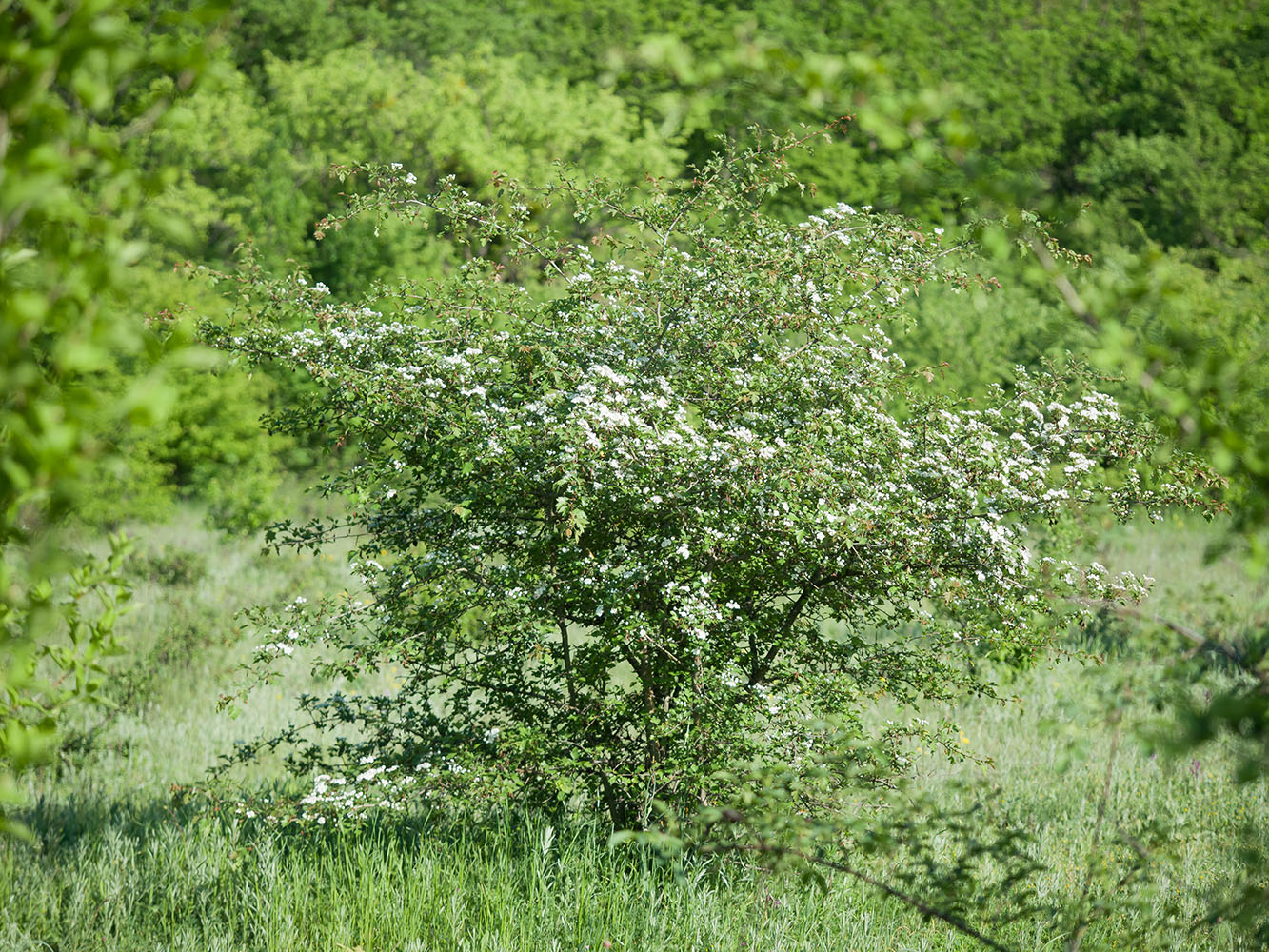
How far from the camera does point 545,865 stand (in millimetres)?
4109

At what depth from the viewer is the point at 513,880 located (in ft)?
13.9

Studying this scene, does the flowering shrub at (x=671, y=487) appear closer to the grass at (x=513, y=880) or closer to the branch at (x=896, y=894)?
the grass at (x=513, y=880)

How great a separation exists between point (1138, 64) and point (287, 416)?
34.0 meters

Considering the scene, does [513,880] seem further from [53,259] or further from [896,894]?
[53,259]

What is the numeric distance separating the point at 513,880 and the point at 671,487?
1886mm

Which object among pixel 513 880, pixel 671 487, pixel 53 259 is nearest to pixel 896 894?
pixel 671 487

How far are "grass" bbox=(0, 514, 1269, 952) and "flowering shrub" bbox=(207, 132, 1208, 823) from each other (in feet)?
1.22

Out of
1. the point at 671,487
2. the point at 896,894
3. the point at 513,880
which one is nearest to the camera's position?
the point at 896,894

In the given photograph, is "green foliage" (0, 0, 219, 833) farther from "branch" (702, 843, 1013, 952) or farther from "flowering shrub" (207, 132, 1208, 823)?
"flowering shrub" (207, 132, 1208, 823)

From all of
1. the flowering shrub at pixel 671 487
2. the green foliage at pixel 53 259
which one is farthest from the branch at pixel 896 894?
the green foliage at pixel 53 259

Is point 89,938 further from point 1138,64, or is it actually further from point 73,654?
point 1138,64

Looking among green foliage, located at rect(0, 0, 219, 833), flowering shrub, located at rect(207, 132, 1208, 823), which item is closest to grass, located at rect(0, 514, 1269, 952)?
flowering shrub, located at rect(207, 132, 1208, 823)

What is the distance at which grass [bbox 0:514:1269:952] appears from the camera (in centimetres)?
385

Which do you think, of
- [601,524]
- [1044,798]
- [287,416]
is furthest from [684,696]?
[1044,798]
